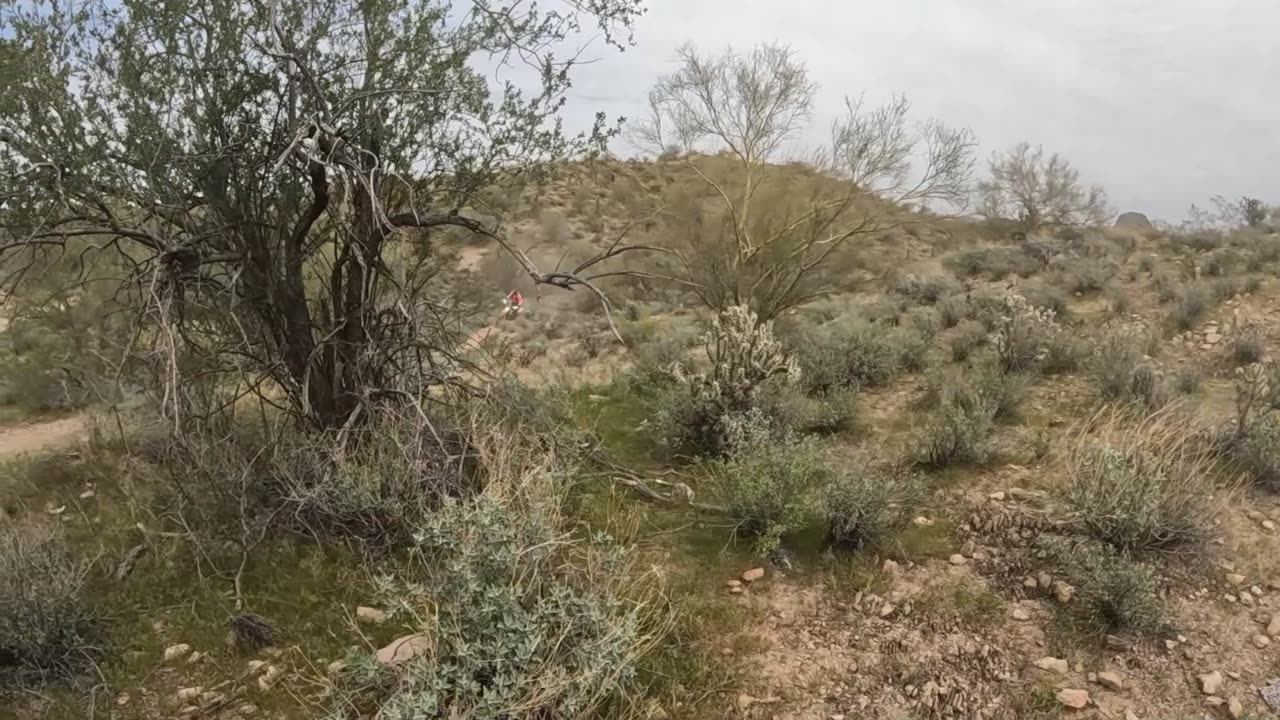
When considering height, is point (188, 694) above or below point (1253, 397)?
below

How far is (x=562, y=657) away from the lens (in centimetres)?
299

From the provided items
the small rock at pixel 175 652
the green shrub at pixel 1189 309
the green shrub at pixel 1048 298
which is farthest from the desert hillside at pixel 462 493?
the green shrub at pixel 1048 298

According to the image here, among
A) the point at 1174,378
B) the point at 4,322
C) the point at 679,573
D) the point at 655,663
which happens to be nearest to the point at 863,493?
the point at 679,573

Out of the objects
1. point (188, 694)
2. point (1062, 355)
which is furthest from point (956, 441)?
point (188, 694)

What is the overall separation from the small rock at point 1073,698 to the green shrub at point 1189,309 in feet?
28.6

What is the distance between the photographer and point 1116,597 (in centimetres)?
366

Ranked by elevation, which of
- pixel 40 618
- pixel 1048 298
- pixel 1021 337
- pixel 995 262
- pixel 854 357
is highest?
pixel 995 262

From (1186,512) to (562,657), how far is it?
350cm

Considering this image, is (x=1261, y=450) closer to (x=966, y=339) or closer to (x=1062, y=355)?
(x=1062, y=355)

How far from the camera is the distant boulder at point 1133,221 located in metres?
23.3

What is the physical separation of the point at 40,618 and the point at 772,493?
351 cm

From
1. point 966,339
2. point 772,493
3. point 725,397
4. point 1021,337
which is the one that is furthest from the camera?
point 966,339

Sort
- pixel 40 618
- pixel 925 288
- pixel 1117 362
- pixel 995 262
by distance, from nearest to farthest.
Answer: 1. pixel 40 618
2. pixel 1117 362
3. pixel 925 288
4. pixel 995 262

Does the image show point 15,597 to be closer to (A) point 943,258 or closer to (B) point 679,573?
(B) point 679,573
